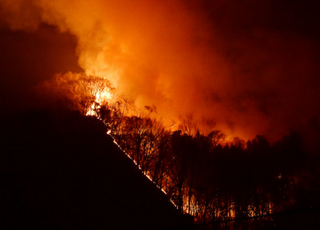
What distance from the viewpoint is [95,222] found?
60.4ft

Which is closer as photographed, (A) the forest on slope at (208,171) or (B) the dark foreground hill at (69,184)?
(B) the dark foreground hill at (69,184)

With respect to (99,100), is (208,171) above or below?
below

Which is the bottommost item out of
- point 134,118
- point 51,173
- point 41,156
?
point 51,173

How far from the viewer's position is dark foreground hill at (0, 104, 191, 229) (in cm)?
1803

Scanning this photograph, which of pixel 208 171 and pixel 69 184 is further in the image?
pixel 208 171

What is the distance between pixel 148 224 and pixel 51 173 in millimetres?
9966

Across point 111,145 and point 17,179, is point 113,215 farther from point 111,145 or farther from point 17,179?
point 111,145

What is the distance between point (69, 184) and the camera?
21984 millimetres

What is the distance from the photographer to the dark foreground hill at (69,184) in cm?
1803

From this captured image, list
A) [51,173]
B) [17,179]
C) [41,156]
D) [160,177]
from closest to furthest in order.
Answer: [17,179] → [51,173] → [41,156] → [160,177]

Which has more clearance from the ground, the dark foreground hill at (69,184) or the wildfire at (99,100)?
the wildfire at (99,100)

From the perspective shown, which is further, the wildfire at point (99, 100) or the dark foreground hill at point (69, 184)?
the wildfire at point (99, 100)

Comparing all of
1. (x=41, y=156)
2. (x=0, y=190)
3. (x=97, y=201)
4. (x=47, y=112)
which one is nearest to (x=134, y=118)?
(x=47, y=112)

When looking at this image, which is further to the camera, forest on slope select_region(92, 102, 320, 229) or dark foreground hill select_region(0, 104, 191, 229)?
forest on slope select_region(92, 102, 320, 229)
